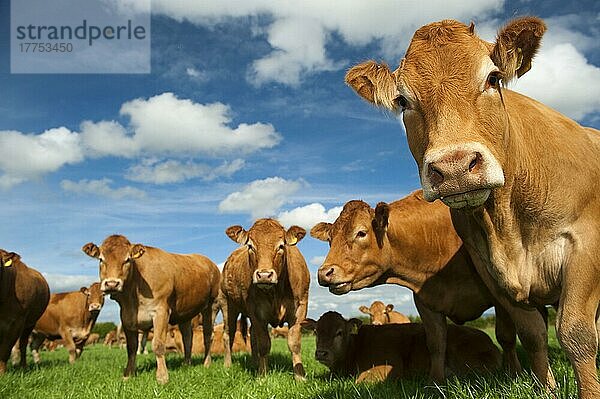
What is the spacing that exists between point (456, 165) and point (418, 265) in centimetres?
393

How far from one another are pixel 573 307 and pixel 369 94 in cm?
223

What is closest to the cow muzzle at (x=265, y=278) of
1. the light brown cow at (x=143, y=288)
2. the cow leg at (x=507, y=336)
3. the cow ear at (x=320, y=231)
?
the cow ear at (x=320, y=231)

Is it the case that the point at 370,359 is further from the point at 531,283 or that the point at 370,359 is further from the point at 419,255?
the point at 531,283

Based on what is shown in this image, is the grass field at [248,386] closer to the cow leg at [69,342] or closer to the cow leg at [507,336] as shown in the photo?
the cow leg at [507,336]

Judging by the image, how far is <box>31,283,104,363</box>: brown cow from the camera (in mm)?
19266

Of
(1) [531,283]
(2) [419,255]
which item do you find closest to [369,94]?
(1) [531,283]

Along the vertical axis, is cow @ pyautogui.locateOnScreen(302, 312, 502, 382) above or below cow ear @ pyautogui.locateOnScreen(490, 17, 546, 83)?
below

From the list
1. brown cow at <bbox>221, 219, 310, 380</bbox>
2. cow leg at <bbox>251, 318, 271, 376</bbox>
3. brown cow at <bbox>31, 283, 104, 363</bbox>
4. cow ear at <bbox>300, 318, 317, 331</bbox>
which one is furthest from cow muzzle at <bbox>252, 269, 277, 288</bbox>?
brown cow at <bbox>31, 283, 104, 363</bbox>

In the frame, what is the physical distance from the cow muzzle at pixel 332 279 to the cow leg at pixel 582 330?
128 inches

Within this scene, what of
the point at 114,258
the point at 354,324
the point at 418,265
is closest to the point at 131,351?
the point at 114,258

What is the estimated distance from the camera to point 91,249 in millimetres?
10766

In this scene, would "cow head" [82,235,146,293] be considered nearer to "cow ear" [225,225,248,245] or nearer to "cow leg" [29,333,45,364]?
"cow ear" [225,225,248,245]

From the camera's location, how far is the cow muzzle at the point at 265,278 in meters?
8.76

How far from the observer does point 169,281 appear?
11.3m
